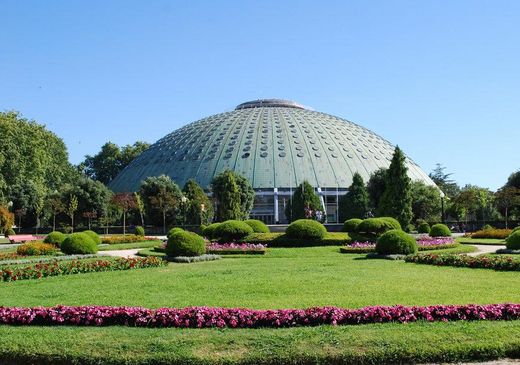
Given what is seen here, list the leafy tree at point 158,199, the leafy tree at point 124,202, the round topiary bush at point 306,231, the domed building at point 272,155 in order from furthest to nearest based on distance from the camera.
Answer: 1. the domed building at point 272,155
2. the leafy tree at point 124,202
3. the leafy tree at point 158,199
4. the round topiary bush at point 306,231

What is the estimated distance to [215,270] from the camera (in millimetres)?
18203

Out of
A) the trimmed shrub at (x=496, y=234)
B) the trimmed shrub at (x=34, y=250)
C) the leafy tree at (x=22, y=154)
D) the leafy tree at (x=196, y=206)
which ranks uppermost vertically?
the leafy tree at (x=22, y=154)

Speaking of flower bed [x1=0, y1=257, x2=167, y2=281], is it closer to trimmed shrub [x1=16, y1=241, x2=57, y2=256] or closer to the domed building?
trimmed shrub [x1=16, y1=241, x2=57, y2=256]

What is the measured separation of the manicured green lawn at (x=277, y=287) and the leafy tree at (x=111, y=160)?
284ft

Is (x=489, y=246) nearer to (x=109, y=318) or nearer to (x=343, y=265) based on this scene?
(x=343, y=265)

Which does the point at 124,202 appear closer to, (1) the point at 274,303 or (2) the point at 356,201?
(2) the point at 356,201

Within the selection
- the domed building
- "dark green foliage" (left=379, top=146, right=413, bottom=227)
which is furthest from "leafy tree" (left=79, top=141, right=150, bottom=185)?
"dark green foliage" (left=379, top=146, right=413, bottom=227)

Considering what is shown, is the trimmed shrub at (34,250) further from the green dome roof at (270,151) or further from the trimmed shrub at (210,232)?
the green dome roof at (270,151)

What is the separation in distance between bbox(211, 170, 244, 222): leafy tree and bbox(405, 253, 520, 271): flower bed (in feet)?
116

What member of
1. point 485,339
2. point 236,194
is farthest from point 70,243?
point 236,194

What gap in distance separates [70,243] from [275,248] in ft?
32.2

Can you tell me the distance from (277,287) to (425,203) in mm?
48077

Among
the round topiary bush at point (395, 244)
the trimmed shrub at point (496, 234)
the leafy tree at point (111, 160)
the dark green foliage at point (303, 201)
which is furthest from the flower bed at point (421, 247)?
the leafy tree at point (111, 160)

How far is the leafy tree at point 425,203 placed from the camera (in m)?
58.8
